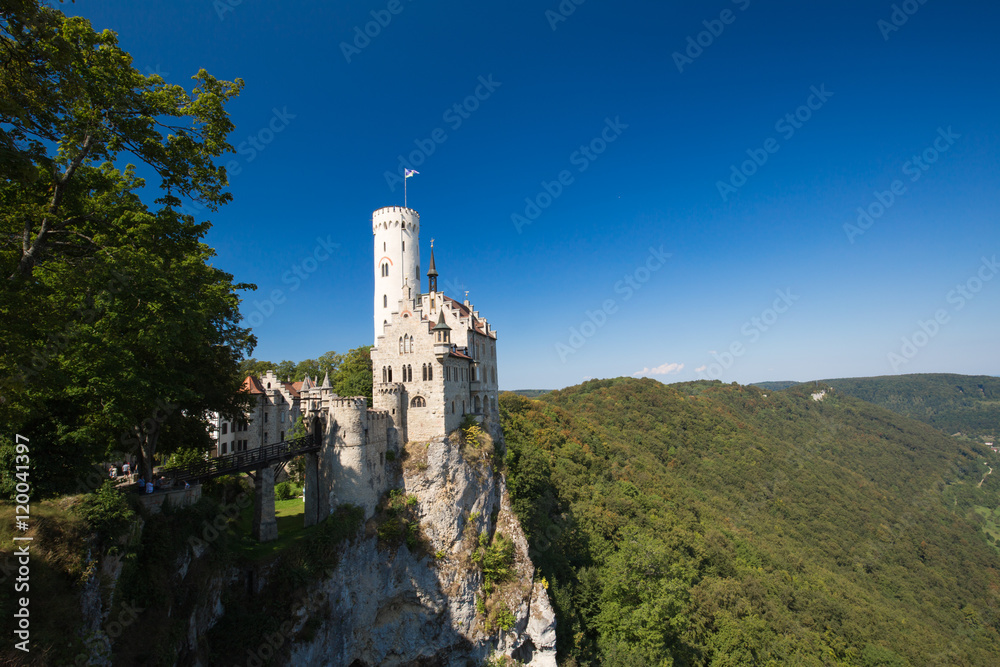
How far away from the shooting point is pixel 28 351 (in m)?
11.9

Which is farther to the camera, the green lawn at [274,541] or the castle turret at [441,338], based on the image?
the castle turret at [441,338]

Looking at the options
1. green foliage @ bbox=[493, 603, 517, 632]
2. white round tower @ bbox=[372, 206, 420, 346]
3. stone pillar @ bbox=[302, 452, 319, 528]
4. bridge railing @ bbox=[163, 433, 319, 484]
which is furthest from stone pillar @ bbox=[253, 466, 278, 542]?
white round tower @ bbox=[372, 206, 420, 346]

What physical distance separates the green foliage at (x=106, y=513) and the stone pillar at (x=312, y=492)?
48.8 ft

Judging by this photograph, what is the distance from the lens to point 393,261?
143 ft

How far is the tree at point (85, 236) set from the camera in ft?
35.1

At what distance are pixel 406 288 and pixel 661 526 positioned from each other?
43274 millimetres

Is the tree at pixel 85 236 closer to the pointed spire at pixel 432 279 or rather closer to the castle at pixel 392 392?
the castle at pixel 392 392

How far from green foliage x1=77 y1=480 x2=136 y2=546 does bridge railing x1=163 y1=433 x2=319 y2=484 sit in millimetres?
7213

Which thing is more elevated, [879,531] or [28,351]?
[28,351]

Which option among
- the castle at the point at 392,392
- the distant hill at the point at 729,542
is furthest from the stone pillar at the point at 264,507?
the distant hill at the point at 729,542

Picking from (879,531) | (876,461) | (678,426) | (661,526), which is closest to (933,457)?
(876,461)

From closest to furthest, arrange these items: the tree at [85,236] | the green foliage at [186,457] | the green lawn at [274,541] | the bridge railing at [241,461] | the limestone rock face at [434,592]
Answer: the tree at [85,236] < the bridge railing at [241,461] < the green foliage at [186,457] < the green lawn at [274,541] < the limestone rock face at [434,592]

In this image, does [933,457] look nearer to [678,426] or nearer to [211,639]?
[678,426]

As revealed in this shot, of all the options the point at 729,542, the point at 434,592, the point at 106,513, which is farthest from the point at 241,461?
the point at 729,542
